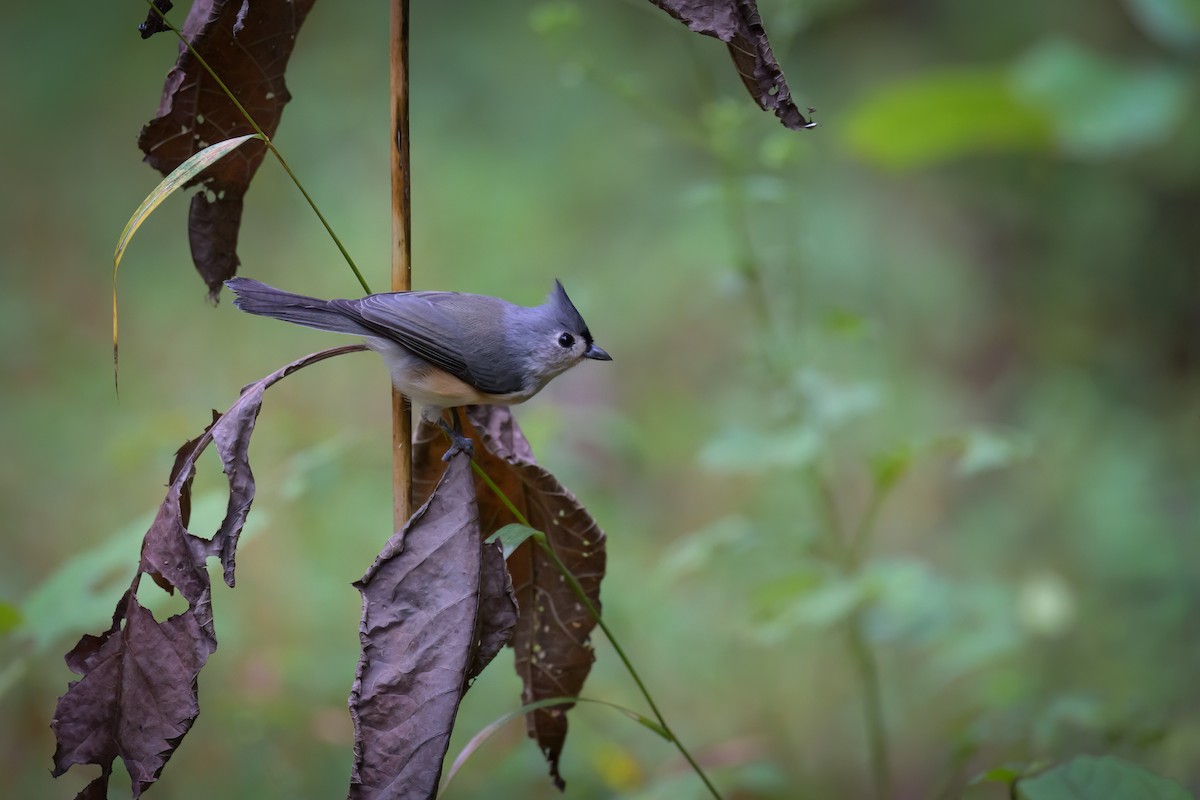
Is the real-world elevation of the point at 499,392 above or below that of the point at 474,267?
above

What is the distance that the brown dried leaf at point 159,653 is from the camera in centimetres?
117

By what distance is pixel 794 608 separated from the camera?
246 centimetres

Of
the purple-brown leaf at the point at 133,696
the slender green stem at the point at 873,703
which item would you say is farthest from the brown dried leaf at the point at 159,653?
the slender green stem at the point at 873,703

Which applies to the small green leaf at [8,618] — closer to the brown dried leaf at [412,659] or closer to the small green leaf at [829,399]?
the brown dried leaf at [412,659]

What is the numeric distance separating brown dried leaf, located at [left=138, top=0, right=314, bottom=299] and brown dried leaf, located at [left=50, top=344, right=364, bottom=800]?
0.30m

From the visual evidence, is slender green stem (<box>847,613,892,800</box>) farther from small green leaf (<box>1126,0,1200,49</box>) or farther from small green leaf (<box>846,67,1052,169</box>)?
small green leaf (<box>1126,0,1200,49</box>)

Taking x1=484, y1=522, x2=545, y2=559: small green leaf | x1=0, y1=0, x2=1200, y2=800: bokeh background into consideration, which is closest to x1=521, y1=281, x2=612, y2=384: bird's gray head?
x1=484, y1=522, x2=545, y2=559: small green leaf

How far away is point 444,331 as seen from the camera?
1.60 metres

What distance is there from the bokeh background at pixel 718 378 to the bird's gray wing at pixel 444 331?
564mm

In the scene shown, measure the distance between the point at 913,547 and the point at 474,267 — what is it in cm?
215

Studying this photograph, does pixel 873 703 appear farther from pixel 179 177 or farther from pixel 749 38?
pixel 179 177

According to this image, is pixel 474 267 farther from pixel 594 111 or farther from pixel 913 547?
pixel 913 547

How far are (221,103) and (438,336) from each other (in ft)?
1.42

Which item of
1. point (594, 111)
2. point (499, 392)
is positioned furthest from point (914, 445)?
point (594, 111)
